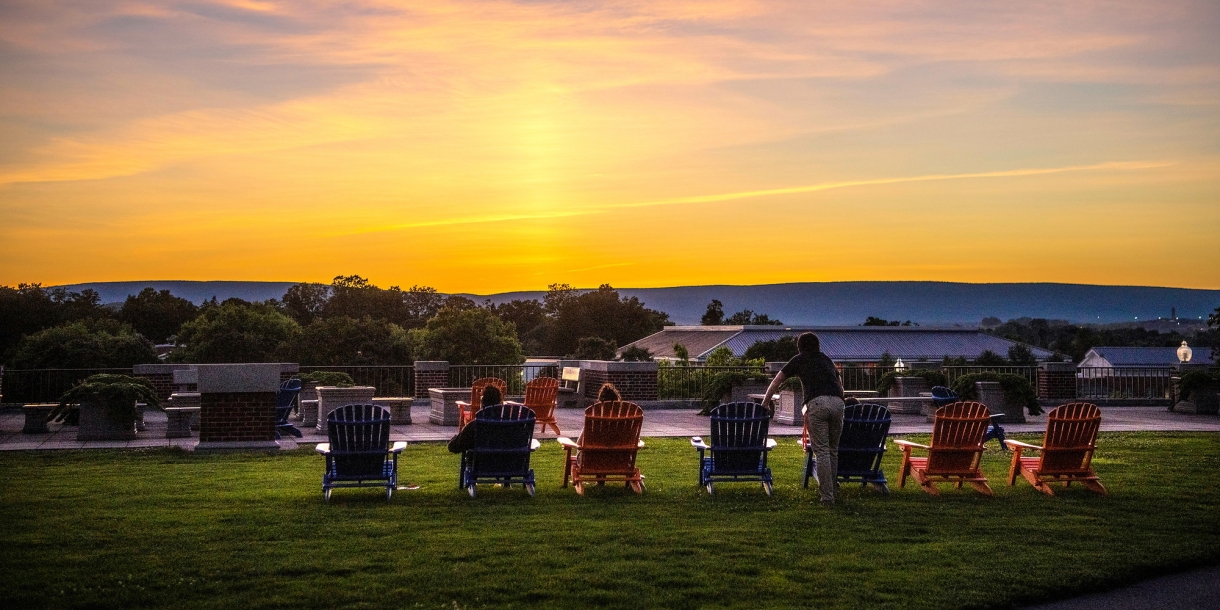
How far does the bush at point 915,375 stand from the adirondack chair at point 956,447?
1184 centimetres

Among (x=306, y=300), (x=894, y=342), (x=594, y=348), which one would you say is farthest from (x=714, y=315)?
(x=594, y=348)

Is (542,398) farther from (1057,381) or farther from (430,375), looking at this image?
(1057,381)

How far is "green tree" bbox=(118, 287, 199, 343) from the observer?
57162 mm

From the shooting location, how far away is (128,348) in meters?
29.3

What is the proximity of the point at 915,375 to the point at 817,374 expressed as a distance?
44.8 ft

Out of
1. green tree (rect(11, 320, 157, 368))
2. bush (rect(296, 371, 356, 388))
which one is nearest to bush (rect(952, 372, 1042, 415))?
bush (rect(296, 371, 356, 388))

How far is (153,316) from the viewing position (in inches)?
2276

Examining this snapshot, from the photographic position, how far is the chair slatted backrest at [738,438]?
37.8 feet

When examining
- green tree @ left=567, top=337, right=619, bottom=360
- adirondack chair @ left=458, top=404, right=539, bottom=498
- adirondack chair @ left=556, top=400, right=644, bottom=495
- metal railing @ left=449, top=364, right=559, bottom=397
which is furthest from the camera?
green tree @ left=567, top=337, right=619, bottom=360

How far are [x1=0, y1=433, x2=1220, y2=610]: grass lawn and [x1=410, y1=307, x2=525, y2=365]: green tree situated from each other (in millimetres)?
27738

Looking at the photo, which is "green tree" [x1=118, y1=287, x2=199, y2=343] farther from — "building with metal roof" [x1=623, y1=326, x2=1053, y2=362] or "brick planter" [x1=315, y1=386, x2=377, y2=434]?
"building with metal roof" [x1=623, y1=326, x2=1053, y2=362]

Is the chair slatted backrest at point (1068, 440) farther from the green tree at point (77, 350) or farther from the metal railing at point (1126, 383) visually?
the green tree at point (77, 350)

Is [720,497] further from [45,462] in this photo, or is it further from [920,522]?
[45,462]

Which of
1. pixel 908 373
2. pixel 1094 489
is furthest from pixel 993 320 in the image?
pixel 1094 489
